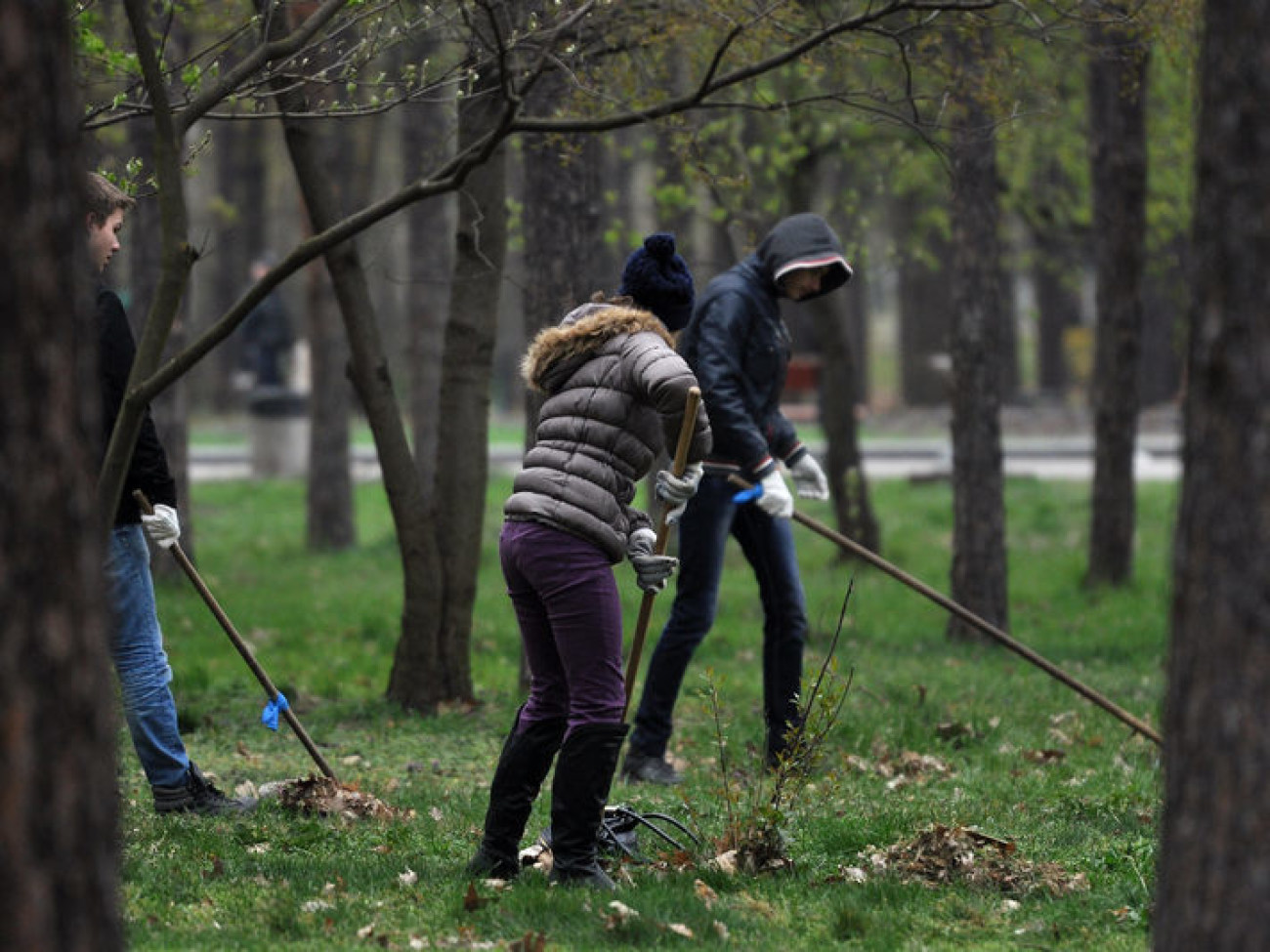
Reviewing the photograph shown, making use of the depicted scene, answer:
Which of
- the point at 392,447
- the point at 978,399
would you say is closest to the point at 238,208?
the point at 978,399

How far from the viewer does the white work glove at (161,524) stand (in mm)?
5633

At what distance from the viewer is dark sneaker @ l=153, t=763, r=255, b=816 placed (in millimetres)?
5898

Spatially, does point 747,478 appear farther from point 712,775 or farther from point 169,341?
point 169,341

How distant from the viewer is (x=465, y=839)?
5.67m

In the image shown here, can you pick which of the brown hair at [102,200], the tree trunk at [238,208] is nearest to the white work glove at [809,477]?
the brown hair at [102,200]

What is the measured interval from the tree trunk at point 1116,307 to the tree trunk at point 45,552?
9.67 m

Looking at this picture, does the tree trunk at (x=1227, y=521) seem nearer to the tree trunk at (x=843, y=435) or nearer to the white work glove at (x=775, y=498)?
the white work glove at (x=775, y=498)

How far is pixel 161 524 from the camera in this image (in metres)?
5.64

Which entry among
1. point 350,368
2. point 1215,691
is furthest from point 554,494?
point 350,368

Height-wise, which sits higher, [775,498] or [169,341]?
[169,341]

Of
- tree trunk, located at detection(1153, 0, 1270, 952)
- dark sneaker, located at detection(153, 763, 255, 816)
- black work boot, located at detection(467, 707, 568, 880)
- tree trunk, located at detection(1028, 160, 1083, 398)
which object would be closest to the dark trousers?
black work boot, located at detection(467, 707, 568, 880)

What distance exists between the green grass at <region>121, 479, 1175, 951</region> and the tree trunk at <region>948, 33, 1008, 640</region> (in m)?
0.43

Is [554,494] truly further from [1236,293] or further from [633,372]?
[1236,293]

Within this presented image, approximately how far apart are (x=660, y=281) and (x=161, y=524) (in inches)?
70.9
